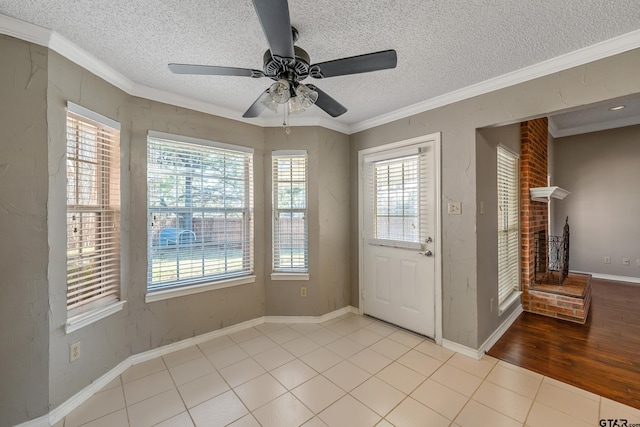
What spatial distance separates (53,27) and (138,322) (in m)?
2.30

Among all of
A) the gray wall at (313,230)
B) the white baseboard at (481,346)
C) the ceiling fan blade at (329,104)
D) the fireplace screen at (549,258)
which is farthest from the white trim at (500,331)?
the ceiling fan blade at (329,104)

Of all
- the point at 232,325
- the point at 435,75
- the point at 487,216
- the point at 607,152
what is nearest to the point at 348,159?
the point at 435,75

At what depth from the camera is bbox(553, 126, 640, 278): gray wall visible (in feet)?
15.0

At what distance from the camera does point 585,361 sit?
7.56 ft

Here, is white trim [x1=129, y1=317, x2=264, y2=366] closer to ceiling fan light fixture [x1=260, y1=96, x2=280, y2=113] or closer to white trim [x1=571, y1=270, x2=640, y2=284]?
ceiling fan light fixture [x1=260, y1=96, x2=280, y2=113]

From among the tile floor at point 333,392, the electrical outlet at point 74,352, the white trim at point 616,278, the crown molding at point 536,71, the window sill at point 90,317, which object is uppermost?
the crown molding at point 536,71

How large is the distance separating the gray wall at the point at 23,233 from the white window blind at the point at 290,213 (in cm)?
199

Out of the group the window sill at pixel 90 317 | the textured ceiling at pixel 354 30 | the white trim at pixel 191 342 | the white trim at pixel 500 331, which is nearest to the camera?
the textured ceiling at pixel 354 30

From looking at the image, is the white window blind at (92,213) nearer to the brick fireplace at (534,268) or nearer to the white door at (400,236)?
the white door at (400,236)

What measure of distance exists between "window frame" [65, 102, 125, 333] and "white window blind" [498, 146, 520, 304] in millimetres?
3888

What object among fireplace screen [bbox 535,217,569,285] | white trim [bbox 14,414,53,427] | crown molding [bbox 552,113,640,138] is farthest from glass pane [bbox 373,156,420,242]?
crown molding [bbox 552,113,640,138]

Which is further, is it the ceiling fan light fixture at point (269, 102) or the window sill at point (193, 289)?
the window sill at point (193, 289)

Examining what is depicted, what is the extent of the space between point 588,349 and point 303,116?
377 cm

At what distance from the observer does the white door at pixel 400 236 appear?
281cm
